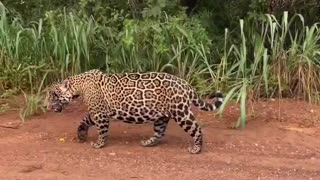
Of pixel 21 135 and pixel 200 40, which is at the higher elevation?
pixel 200 40

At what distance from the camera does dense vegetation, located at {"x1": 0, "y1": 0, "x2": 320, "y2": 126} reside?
26.5ft

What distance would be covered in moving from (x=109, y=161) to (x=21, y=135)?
1366mm

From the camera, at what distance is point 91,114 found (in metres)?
6.84

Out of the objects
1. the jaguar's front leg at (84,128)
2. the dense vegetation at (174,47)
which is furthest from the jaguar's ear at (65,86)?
the dense vegetation at (174,47)

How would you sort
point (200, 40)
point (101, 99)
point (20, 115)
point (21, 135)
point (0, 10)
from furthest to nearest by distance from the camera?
point (0, 10) < point (200, 40) < point (20, 115) < point (21, 135) < point (101, 99)

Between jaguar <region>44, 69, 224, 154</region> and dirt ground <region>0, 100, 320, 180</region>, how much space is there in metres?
0.21

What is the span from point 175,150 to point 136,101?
65 cm

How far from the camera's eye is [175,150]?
263 inches

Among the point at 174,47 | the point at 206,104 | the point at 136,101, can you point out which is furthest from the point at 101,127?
the point at 174,47

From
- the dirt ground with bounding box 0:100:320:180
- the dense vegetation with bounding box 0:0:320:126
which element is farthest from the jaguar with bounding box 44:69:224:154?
the dense vegetation with bounding box 0:0:320:126

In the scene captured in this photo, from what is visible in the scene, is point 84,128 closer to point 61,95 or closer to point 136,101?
point 61,95

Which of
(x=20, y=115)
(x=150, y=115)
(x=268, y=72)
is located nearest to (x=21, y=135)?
(x=20, y=115)

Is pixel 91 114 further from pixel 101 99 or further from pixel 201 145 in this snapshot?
pixel 201 145

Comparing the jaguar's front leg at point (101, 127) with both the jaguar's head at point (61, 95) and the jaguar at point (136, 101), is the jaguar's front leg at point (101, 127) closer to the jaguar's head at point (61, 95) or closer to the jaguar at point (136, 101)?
the jaguar at point (136, 101)
